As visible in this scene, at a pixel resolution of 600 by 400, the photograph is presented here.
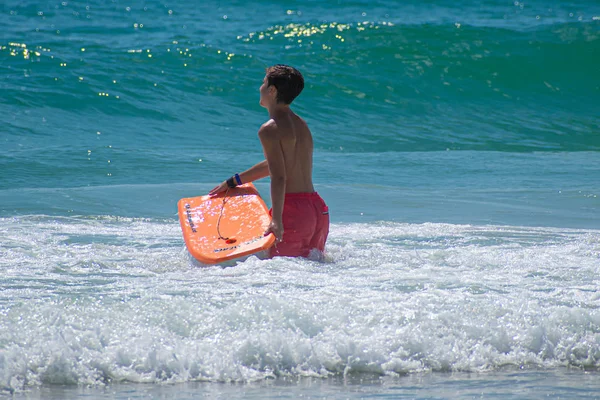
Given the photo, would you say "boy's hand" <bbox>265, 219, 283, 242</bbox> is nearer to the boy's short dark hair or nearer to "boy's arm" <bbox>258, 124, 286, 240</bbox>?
"boy's arm" <bbox>258, 124, 286, 240</bbox>

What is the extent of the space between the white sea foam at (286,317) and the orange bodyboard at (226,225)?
0.39 ft

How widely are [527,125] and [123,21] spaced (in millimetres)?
10327

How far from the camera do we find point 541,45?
19.7m

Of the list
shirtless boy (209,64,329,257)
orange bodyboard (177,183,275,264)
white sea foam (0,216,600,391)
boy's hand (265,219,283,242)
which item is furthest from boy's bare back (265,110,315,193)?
white sea foam (0,216,600,391)

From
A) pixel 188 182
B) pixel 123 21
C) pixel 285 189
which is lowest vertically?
pixel 188 182

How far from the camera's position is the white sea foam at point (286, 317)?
302 centimetres

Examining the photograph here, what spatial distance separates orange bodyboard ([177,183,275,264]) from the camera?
454 cm

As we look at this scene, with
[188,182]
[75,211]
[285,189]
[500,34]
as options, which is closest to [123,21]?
[500,34]

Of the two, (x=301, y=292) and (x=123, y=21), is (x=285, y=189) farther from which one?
(x=123, y=21)

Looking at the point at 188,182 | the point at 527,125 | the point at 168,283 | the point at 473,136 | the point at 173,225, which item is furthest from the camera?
the point at 527,125

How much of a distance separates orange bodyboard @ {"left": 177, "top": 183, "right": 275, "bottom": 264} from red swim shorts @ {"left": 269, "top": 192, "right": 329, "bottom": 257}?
4.7 inches

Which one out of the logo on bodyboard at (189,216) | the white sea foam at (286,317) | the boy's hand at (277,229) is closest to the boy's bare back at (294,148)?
the boy's hand at (277,229)

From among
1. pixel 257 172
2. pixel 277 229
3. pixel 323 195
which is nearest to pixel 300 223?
pixel 277 229

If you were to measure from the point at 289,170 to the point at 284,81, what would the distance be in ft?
1.76
